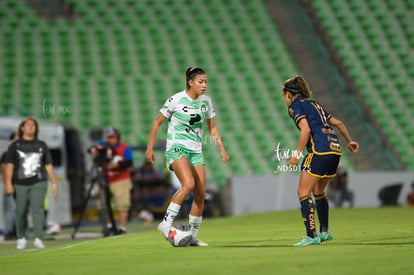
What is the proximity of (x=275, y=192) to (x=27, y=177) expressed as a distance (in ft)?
36.1

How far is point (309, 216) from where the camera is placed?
33.3ft

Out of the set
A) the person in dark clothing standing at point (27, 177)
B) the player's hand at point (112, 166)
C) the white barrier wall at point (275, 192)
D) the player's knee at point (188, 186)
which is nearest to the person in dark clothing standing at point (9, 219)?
the player's hand at point (112, 166)

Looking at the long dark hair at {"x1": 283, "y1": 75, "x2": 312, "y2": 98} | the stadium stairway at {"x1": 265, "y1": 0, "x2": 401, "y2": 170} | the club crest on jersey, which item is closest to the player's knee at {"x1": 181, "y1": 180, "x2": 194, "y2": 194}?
the club crest on jersey

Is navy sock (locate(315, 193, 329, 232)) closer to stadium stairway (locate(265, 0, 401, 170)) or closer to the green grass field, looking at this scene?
the green grass field

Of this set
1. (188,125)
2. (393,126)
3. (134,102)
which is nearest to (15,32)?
(134,102)

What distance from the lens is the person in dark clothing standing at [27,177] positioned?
46.3ft

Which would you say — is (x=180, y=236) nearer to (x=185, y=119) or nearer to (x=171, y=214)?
(x=171, y=214)

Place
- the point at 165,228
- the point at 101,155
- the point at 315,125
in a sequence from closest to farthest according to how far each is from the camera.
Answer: the point at 315,125 → the point at 165,228 → the point at 101,155

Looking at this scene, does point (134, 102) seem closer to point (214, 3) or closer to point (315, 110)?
point (214, 3)

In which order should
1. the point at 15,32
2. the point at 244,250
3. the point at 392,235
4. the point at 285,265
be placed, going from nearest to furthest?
the point at 285,265
the point at 244,250
the point at 392,235
the point at 15,32

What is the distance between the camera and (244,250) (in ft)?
32.1

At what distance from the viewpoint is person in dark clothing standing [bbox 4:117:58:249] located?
14.1m

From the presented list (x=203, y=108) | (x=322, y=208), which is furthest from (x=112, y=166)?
(x=322, y=208)

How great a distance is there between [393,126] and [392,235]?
17.0 metres
